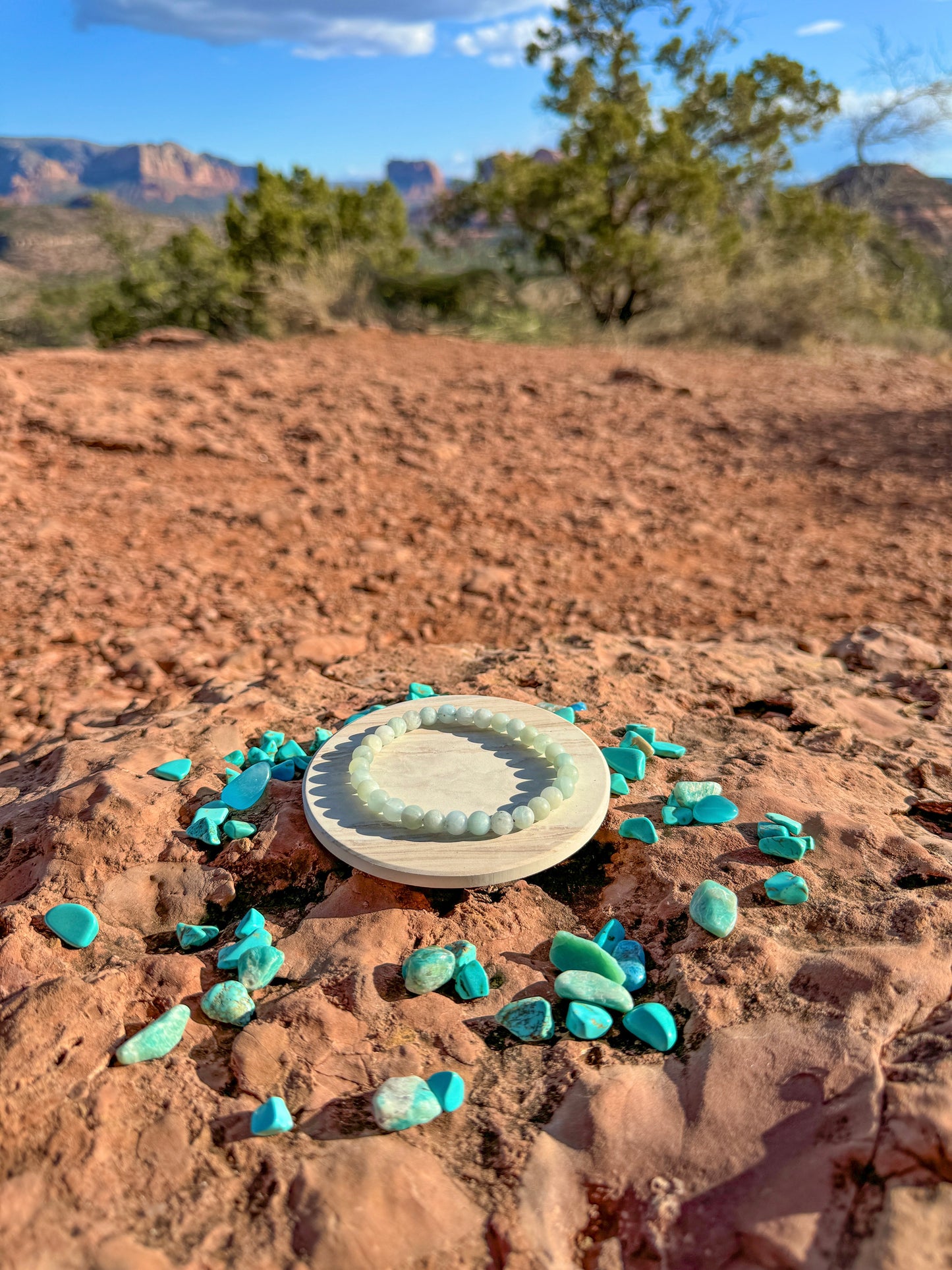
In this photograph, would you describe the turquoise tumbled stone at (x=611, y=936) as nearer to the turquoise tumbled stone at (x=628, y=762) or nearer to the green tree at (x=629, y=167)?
the turquoise tumbled stone at (x=628, y=762)

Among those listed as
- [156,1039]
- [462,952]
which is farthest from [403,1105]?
[156,1039]

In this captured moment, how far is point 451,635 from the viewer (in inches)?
124

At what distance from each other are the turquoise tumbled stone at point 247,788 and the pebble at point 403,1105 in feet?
2.80

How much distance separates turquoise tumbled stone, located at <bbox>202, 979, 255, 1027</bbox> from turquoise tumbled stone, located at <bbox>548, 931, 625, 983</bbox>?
579mm

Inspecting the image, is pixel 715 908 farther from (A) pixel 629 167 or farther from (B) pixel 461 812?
(A) pixel 629 167

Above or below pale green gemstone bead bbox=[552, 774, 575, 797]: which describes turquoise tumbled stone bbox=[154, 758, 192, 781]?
below

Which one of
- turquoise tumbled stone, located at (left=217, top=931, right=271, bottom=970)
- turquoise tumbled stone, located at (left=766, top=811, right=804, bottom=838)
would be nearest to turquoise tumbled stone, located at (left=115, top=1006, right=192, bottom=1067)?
turquoise tumbled stone, located at (left=217, top=931, right=271, bottom=970)

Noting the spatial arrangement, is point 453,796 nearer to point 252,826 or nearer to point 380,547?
point 252,826

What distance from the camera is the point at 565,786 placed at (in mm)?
1811

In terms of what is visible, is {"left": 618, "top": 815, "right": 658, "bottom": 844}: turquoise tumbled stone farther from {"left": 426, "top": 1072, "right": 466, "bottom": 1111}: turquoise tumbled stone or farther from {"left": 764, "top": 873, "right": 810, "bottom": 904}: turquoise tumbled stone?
{"left": 426, "top": 1072, "right": 466, "bottom": 1111}: turquoise tumbled stone

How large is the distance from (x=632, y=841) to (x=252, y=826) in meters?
0.90

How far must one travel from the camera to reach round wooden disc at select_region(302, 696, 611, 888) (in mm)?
1628

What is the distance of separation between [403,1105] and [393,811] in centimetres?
61

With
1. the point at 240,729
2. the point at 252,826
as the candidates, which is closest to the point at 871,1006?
the point at 252,826
